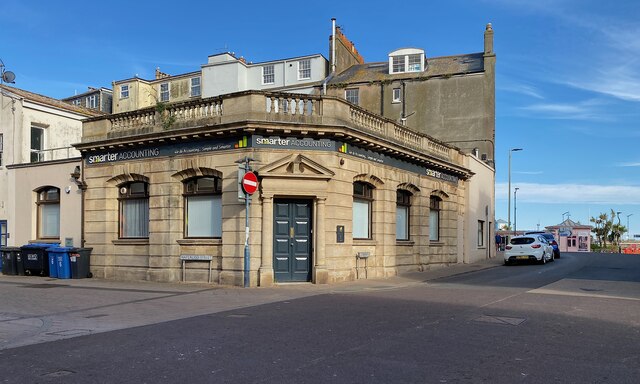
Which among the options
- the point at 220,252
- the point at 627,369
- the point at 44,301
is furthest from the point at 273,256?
the point at 627,369

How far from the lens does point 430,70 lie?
37781mm

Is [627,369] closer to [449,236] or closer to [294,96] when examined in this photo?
[294,96]

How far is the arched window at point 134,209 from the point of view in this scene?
771 inches

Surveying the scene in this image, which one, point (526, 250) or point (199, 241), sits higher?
point (199, 241)

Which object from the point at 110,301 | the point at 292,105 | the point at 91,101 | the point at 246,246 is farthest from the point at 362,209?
the point at 91,101

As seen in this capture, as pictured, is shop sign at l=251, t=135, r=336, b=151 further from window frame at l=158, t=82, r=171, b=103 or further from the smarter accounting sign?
window frame at l=158, t=82, r=171, b=103

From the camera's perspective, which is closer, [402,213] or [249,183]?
[249,183]

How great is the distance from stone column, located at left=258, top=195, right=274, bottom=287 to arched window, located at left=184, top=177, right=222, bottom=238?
187cm

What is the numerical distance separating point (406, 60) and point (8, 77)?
24.4 m

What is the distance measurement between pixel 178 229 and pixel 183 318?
26.4 feet

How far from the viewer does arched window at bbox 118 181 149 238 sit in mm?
19578

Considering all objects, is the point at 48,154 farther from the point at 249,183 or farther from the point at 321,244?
the point at 321,244

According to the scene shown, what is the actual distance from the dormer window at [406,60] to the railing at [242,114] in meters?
18.6

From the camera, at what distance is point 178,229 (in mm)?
18344
